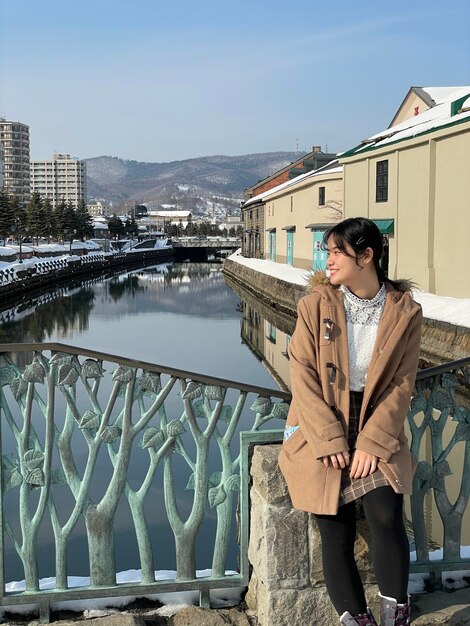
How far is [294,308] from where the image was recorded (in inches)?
997

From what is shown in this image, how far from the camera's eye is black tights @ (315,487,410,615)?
7.45ft

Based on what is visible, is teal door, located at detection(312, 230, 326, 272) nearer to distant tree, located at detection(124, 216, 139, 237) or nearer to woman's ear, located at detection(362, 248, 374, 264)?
woman's ear, located at detection(362, 248, 374, 264)

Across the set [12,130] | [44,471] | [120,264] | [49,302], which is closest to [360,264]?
[44,471]

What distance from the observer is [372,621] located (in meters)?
2.31

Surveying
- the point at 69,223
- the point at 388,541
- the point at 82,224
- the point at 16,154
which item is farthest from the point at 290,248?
the point at 16,154

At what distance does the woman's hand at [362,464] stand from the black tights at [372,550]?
8 cm

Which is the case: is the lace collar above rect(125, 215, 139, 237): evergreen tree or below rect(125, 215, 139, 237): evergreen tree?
below

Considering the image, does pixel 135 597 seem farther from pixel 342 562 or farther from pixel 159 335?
pixel 159 335

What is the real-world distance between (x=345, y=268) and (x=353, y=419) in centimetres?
50

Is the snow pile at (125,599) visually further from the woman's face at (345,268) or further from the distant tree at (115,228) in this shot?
the distant tree at (115,228)

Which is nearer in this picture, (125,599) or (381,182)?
(125,599)

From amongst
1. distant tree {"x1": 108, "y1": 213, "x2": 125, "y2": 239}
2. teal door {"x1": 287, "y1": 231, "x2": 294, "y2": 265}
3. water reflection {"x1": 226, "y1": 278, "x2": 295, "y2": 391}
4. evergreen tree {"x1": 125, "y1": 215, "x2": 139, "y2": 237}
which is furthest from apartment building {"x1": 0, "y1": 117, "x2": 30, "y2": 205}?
water reflection {"x1": 226, "y1": 278, "x2": 295, "y2": 391}

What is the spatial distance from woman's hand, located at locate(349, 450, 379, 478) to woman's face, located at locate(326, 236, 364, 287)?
57 centimetres

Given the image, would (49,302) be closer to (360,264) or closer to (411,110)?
(411,110)
